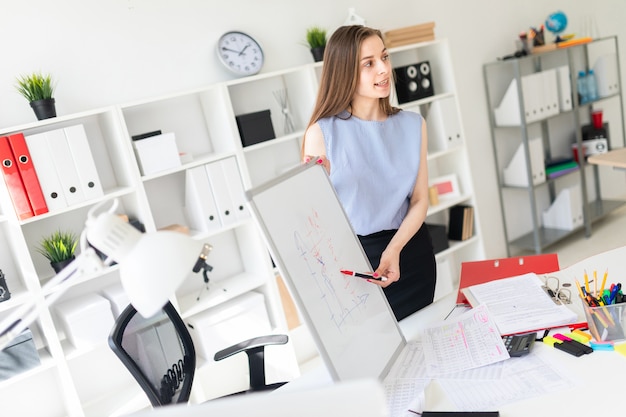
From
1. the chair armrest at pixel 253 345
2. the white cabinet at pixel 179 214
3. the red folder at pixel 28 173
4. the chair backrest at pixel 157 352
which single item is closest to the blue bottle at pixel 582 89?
the white cabinet at pixel 179 214

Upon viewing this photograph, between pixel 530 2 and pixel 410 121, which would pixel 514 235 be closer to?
pixel 530 2

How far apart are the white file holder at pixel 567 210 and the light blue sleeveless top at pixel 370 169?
120 inches

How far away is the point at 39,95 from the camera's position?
2.72 meters

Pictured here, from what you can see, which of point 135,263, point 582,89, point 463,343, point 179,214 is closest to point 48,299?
point 135,263

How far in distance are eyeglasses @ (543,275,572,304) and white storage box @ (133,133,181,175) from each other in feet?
6.33

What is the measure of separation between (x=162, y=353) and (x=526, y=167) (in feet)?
10.7

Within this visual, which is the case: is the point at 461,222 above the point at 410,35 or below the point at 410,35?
below

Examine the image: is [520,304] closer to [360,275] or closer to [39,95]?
[360,275]

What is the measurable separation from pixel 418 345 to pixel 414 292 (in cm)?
48

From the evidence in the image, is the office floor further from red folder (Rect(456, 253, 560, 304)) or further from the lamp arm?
the lamp arm

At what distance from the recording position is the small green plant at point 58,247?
110 inches

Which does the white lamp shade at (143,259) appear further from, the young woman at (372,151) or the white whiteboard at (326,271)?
the young woman at (372,151)

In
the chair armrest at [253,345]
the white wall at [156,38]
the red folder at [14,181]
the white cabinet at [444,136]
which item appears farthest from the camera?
the white cabinet at [444,136]

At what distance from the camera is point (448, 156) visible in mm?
4230
